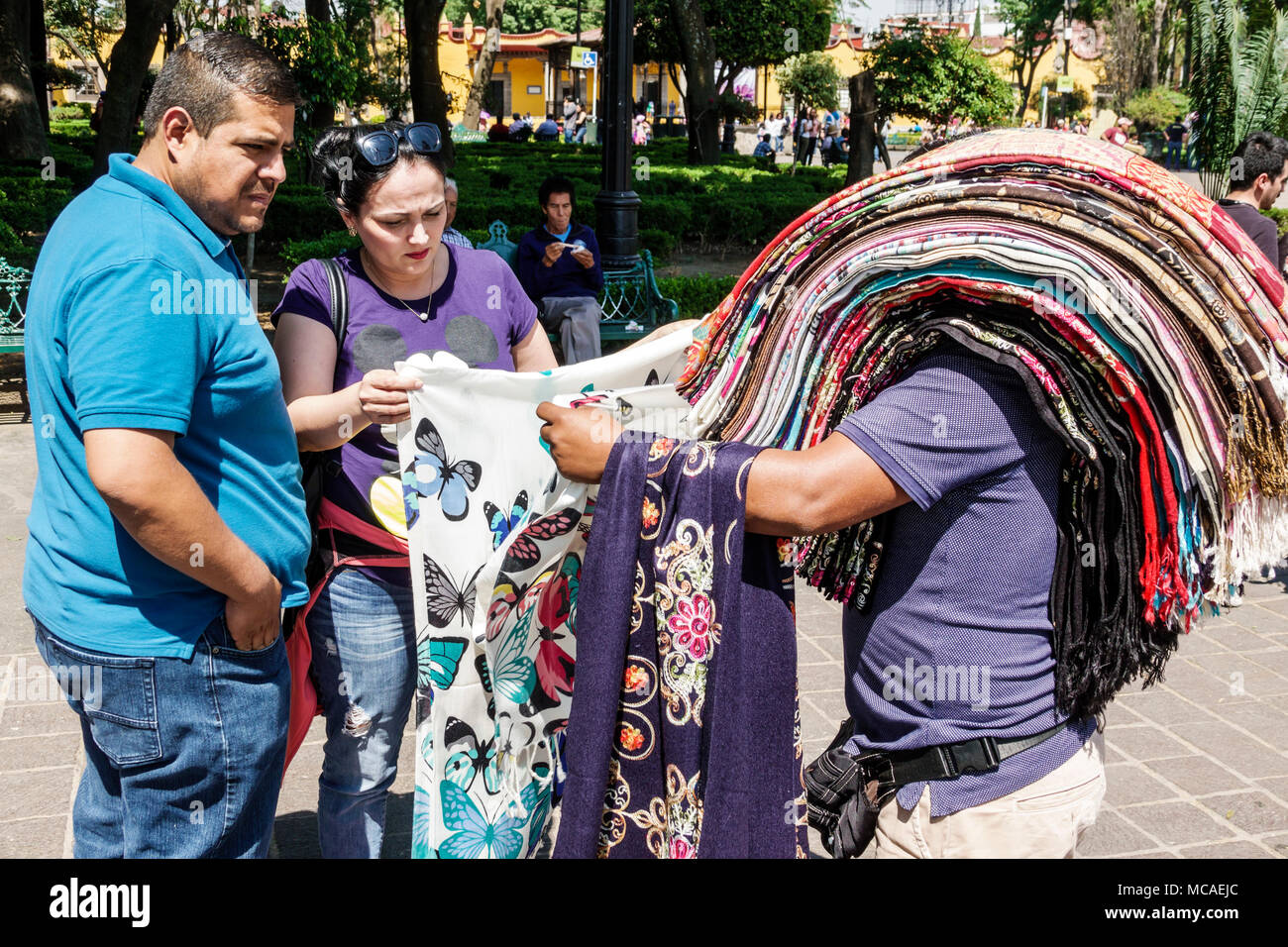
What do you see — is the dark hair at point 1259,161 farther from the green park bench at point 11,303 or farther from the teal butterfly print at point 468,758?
the green park bench at point 11,303

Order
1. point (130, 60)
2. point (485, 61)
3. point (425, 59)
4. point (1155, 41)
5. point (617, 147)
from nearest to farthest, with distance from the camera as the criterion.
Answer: point (617, 147)
point (130, 60)
point (425, 59)
point (485, 61)
point (1155, 41)

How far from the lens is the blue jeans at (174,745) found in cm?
210

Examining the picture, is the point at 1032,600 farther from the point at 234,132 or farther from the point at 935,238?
the point at 234,132

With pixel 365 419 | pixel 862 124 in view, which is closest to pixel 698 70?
pixel 862 124

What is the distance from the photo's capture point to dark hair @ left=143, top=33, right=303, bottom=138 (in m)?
2.12

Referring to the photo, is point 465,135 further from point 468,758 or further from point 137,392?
point 137,392

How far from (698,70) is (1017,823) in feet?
78.9

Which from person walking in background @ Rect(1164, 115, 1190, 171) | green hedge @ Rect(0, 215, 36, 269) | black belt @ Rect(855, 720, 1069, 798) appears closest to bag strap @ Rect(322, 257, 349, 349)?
black belt @ Rect(855, 720, 1069, 798)

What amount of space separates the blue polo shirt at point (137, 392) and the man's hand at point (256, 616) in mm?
44

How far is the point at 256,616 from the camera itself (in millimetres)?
2176

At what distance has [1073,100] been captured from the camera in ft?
180

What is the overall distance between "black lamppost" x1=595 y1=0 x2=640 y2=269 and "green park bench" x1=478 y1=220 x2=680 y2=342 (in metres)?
0.14

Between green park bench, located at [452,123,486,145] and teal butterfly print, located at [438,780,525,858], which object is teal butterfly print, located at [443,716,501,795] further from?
green park bench, located at [452,123,486,145]
